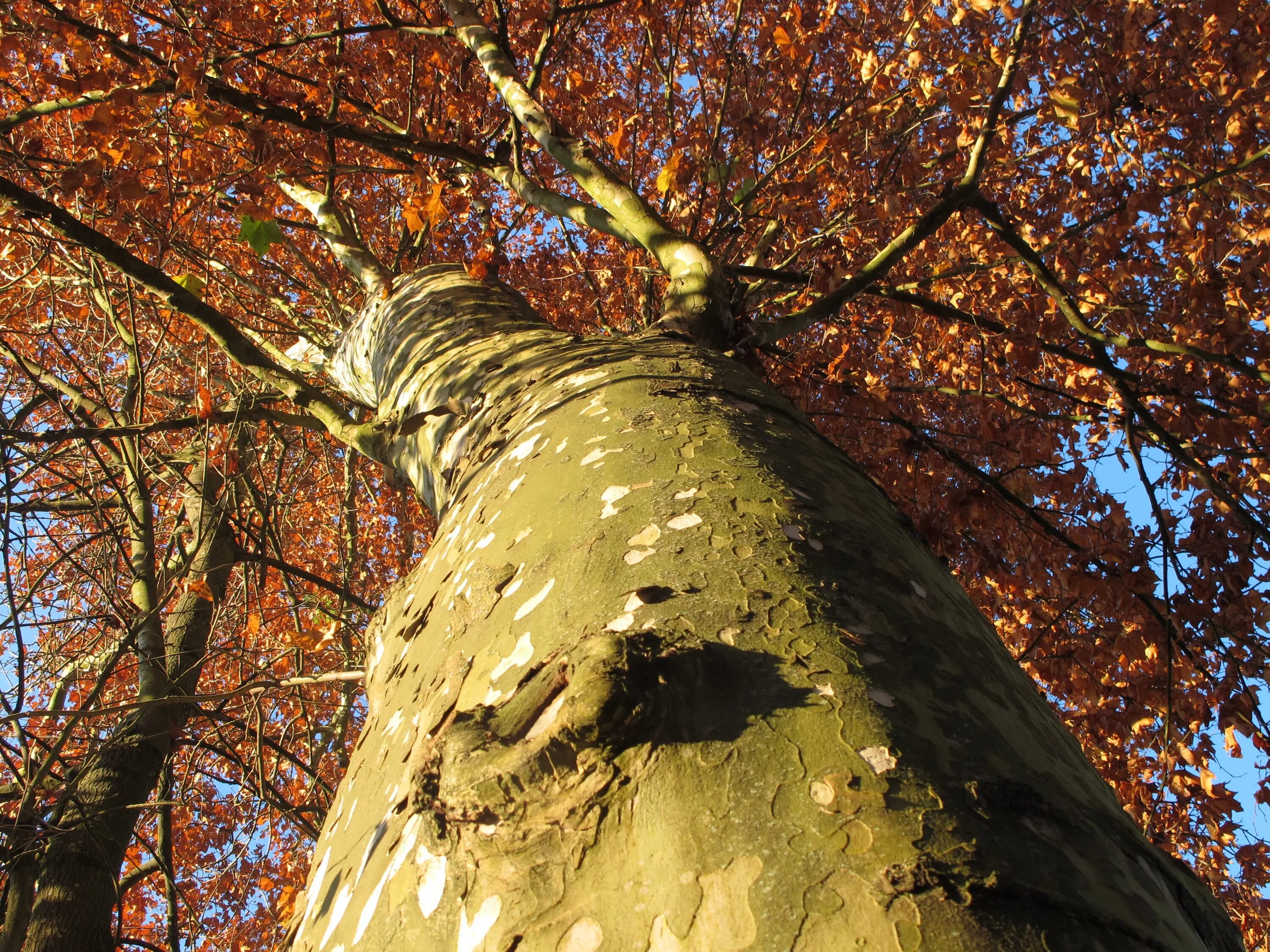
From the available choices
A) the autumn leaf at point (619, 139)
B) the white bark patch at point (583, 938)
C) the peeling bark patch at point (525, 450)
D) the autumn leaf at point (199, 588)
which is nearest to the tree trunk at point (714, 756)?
the white bark patch at point (583, 938)

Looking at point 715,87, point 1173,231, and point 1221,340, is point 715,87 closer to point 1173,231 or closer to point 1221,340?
point 1173,231

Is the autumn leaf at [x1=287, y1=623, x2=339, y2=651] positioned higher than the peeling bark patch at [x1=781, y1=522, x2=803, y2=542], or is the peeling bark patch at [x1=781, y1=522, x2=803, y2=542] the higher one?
the autumn leaf at [x1=287, y1=623, x2=339, y2=651]

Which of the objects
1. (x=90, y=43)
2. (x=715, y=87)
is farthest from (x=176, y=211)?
(x=715, y=87)

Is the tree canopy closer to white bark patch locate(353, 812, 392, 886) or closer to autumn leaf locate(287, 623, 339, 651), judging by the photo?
autumn leaf locate(287, 623, 339, 651)

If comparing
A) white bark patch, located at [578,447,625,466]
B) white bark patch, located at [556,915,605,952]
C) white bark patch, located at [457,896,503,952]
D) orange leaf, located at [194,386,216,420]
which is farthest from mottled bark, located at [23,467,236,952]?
white bark patch, located at [556,915,605,952]

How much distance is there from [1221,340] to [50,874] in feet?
17.7

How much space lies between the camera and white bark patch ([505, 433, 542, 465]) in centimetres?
182

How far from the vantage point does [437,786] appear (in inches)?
36.3

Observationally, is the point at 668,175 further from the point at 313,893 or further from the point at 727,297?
the point at 313,893

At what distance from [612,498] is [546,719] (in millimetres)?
571

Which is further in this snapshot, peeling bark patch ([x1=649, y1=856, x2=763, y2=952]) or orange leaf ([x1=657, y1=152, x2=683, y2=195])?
orange leaf ([x1=657, y1=152, x2=683, y2=195])

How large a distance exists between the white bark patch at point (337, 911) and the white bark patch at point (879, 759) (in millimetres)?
688

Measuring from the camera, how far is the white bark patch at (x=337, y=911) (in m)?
1.00

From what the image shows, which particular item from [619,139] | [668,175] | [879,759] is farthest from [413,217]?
[879,759]
